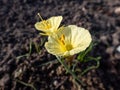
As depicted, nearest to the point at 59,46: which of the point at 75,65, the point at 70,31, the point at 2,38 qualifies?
the point at 70,31

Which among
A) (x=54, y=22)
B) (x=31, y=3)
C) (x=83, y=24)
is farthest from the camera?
(x=31, y=3)

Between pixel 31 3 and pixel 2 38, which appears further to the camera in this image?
pixel 31 3

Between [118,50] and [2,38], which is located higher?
[2,38]

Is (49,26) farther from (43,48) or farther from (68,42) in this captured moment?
(43,48)

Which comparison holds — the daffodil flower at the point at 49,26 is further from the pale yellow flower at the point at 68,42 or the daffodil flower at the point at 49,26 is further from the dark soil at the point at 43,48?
the dark soil at the point at 43,48

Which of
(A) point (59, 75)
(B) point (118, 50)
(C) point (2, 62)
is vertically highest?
(C) point (2, 62)

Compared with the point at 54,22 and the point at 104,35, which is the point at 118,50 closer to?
the point at 104,35

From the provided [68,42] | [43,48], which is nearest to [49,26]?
[68,42]
